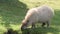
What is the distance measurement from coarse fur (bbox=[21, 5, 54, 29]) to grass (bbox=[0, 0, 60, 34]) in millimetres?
371

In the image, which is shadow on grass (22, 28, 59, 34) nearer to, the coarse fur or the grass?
the grass

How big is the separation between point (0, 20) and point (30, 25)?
1861 millimetres

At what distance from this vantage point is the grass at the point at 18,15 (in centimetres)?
1138

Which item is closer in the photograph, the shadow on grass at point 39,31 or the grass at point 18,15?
the shadow on grass at point 39,31

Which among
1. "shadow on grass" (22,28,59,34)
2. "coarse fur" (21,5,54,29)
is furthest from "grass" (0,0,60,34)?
"coarse fur" (21,5,54,29)

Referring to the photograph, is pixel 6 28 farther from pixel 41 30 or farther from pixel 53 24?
pixel 53 24

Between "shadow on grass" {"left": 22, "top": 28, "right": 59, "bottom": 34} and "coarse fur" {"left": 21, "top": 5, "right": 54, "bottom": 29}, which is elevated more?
"coarse fur" {"left": 21, "top": 5, "right": 54, "bottom": 29}

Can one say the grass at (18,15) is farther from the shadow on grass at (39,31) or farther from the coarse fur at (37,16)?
the coarse fur at (37,16)

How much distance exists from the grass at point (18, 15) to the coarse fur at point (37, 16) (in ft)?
1.22

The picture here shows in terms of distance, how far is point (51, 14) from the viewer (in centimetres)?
1270

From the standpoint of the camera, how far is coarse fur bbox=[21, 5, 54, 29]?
11.1m

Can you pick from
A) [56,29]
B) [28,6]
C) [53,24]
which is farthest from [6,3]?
[56,29]

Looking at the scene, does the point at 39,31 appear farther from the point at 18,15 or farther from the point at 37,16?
the point at 18,15

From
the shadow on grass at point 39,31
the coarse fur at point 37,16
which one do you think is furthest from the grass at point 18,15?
the coarse fur at point 37,16
